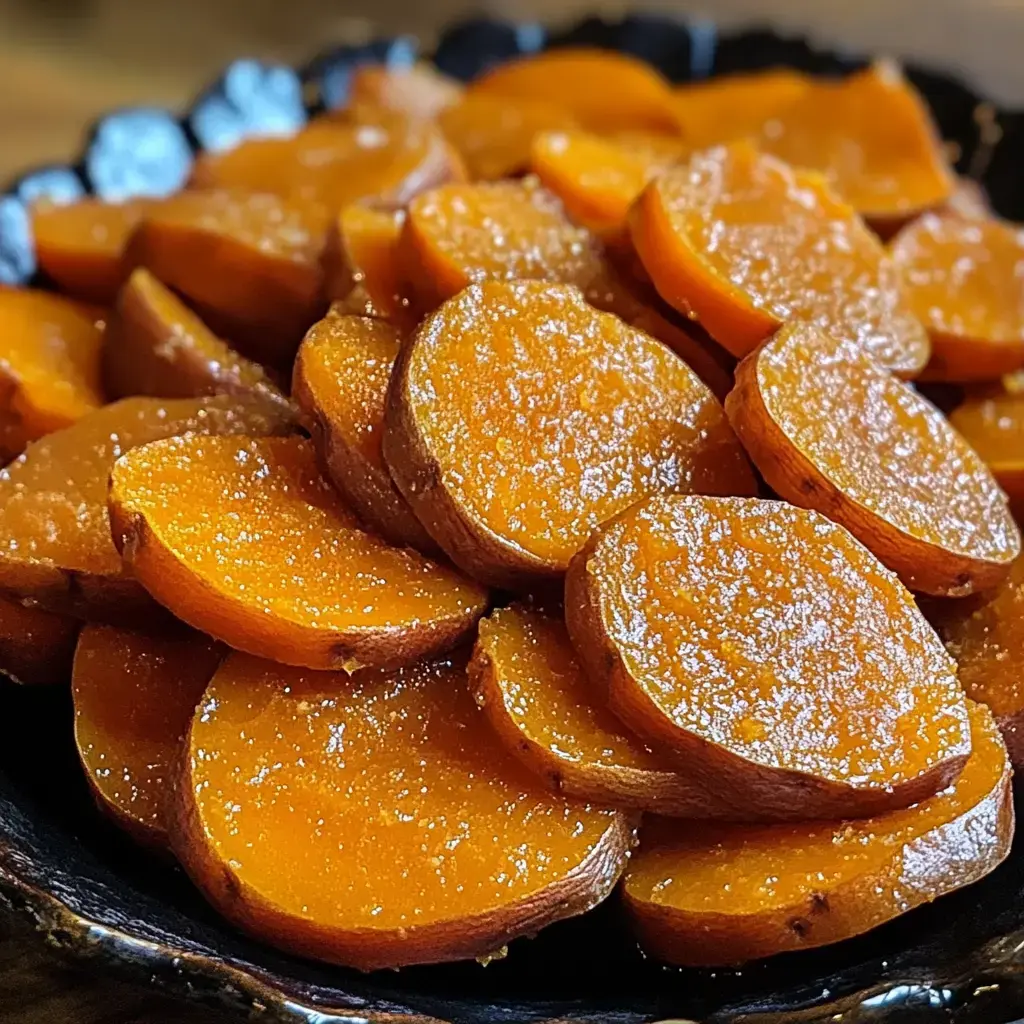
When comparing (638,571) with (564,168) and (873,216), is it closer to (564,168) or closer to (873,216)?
(564,168)

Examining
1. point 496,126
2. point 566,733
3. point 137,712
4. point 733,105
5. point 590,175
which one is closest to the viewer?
point 566,733

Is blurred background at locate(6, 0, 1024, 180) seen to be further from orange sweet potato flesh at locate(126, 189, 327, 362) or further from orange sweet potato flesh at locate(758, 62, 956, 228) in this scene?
orange sweet potato flesh at locate(126, 189, 327, 362)

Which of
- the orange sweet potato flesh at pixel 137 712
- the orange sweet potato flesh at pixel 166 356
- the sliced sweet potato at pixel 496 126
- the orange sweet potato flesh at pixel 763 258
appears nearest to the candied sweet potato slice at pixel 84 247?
the orange sweet potato flesh at pixel 166 356

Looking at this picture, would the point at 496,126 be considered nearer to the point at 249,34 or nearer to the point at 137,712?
the point at 137,712

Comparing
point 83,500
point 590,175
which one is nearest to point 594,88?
point 590,175

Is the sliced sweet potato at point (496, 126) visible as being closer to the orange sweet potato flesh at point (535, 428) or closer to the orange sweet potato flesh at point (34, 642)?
the orange sweet potato flesh at point (535, 428)

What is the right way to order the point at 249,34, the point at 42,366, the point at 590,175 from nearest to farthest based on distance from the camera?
1. the point at 42,366
2. the point at 590,175
3. the point at 249,34
